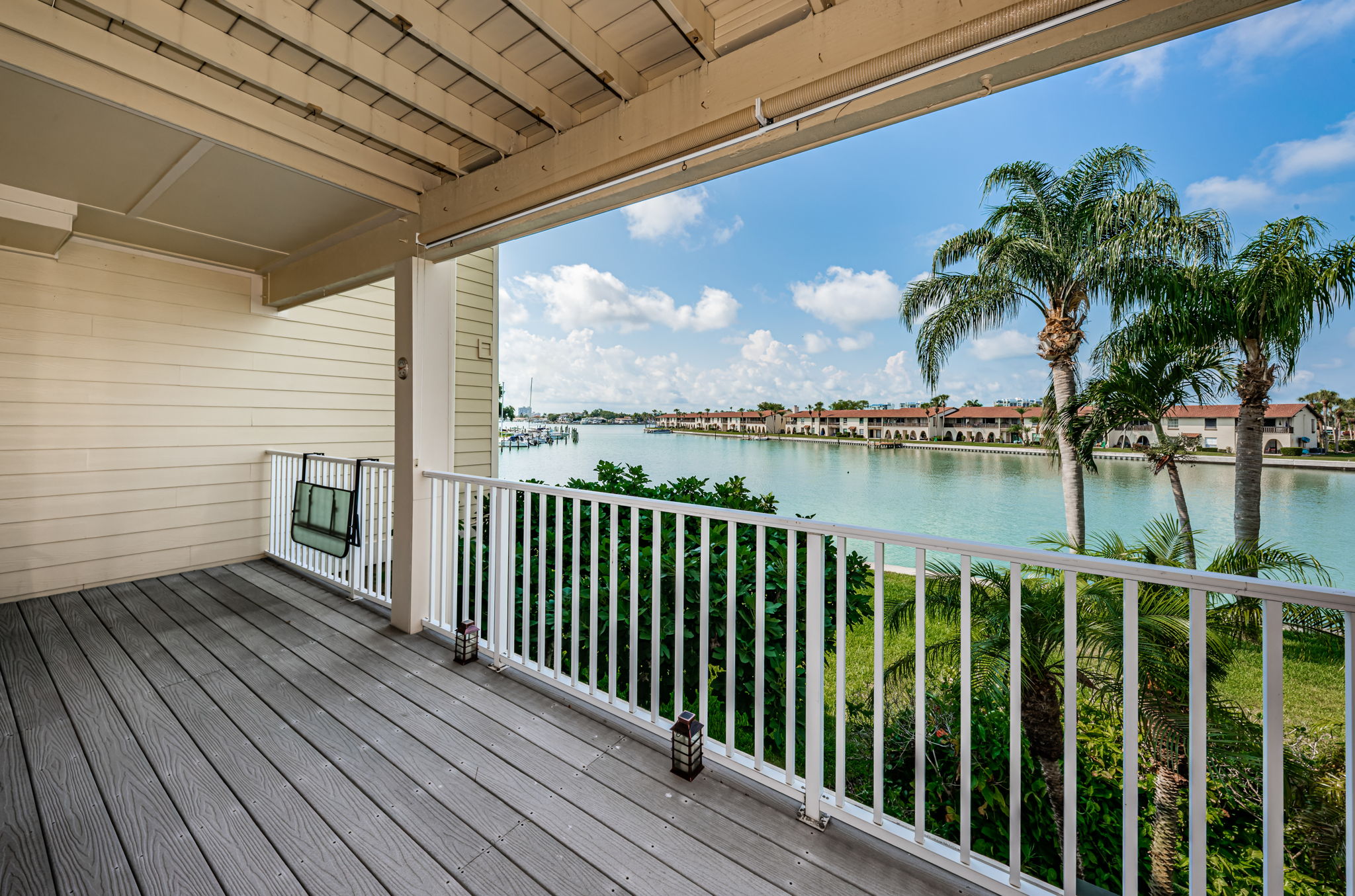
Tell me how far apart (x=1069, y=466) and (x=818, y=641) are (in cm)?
720

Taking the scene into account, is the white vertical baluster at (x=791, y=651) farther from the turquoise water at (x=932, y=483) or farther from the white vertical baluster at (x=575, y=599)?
the turquoise water at (x=932, y=483)

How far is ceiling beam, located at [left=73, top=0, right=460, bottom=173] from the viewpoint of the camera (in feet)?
6.00

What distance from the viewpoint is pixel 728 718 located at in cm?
187

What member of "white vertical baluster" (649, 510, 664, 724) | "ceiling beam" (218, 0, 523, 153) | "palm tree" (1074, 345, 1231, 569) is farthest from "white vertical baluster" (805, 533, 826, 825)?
"palm tree" (1074, 345, 1231, 569)

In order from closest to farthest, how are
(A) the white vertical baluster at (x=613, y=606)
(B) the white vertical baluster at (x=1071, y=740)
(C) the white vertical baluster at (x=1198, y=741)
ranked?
(C) the white vertical baluster at (x=1198, y=741), (B) the white vertical baluster at (x=1071, y=740), (A) the white vertical baluster at (x=613, y=606)

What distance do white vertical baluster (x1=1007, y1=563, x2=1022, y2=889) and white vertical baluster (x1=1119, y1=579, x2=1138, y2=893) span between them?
204 mm

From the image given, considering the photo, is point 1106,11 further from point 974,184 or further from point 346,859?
point 974,184

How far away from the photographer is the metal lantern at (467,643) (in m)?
2.78

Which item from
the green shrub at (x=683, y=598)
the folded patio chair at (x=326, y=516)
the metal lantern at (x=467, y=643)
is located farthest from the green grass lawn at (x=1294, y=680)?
the folded patio chair at (x=326, y=516)

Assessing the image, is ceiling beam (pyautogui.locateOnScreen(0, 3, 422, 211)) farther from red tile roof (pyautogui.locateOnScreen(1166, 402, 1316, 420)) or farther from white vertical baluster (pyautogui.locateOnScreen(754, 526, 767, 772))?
red tile roof (pyautogui.locateOnScreen(1166, 402, 1316, 420))

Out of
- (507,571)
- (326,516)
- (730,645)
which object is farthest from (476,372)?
(730,645)

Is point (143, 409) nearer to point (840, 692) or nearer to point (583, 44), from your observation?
point (583, 44)

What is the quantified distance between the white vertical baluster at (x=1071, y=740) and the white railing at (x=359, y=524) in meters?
3.32

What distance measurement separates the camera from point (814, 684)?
166 cm
